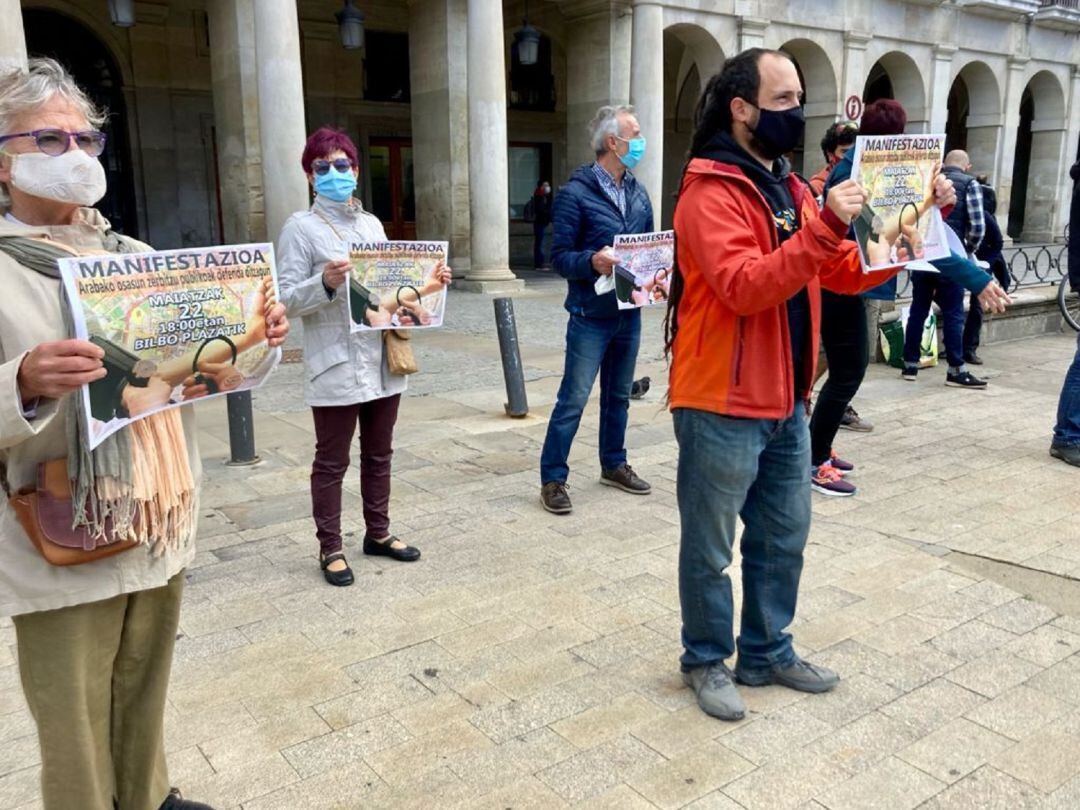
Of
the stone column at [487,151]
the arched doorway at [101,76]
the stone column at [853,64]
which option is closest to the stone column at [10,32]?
the stone column at [487,151]

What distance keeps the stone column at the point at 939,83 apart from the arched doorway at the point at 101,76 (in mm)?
17579

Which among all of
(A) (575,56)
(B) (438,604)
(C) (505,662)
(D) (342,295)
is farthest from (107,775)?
(A) (575,56)

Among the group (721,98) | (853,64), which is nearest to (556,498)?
(721,98)

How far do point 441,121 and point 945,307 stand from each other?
31.9 ft

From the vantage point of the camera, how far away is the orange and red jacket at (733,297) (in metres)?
2.66

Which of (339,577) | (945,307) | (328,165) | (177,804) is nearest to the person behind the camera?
(177,804)

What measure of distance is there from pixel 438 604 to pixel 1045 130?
2717 centimetres

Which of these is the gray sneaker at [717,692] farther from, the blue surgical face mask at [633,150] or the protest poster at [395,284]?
the blue surgical face mask at [633,150]

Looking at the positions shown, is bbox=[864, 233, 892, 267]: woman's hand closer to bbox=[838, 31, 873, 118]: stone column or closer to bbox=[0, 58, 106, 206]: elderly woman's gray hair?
bbox=[0, 58, 106, 206]: elderly woman's gray hair

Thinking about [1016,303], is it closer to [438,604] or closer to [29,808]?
[438,604]

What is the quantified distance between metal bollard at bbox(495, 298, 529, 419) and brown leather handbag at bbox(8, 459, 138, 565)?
5.27 metres

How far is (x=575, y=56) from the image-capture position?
17.2 m

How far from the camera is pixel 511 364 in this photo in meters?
7.29

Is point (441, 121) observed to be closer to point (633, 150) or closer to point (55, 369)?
point (633, 150)
